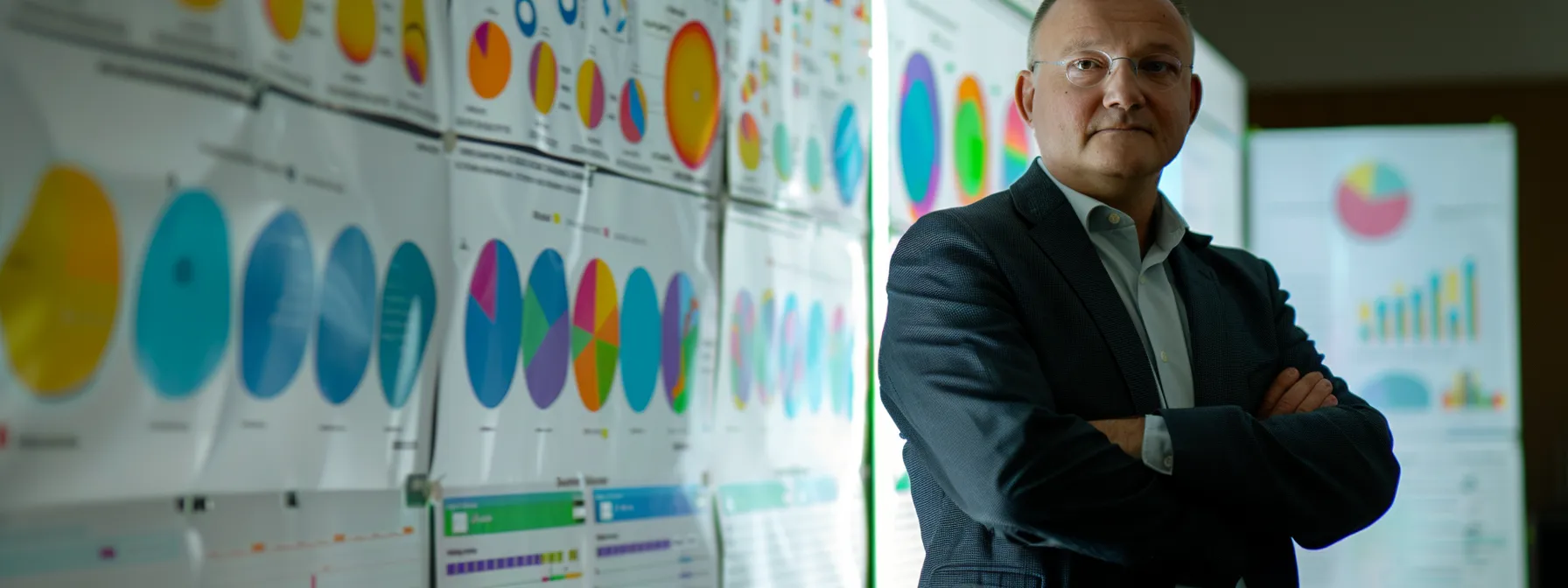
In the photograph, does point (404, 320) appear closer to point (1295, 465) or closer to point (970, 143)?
point (1295, 465)

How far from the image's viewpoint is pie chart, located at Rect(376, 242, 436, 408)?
179 centimetres

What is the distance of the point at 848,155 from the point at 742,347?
642 millimetres

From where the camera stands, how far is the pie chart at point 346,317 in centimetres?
168

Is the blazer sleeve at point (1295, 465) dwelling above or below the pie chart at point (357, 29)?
below

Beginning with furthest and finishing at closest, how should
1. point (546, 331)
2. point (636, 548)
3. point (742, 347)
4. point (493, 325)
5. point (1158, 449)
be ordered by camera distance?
point (742, 347) < point (636, 548) < point (546, 331) < point (493, 325) < point (1158, 449)

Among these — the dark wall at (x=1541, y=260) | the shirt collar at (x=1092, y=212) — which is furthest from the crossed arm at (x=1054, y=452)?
the dark wall at (x=1541, y=260)

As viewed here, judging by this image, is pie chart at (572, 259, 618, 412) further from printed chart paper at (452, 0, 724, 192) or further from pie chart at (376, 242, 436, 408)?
pie chart at (376, 242, 436, 408)

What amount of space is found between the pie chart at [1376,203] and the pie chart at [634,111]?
4.42m

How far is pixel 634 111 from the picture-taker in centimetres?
234

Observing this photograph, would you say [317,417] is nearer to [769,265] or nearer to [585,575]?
[585,575]

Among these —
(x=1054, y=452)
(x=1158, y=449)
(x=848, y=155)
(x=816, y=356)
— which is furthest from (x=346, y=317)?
(x=848, y=155)

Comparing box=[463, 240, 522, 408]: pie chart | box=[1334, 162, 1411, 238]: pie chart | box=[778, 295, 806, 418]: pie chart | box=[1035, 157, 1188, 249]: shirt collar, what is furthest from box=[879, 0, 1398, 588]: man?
box=[1334, 162, 1411, 238]: pie chart

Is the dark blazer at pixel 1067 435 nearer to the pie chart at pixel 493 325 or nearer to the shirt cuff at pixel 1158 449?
the shirt cuff at pixel 1158 449

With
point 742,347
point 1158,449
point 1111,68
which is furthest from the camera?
point 742,347
